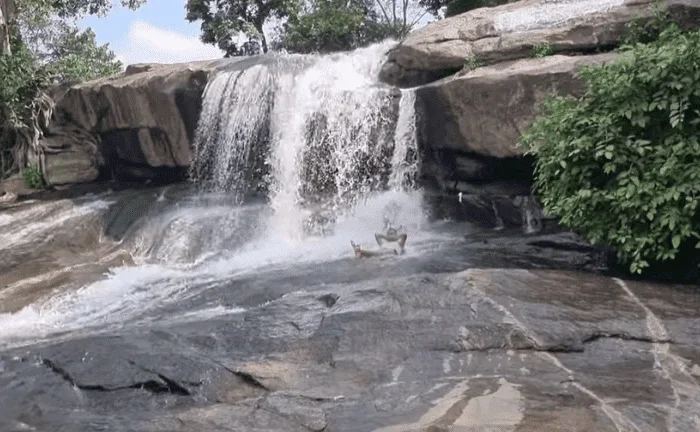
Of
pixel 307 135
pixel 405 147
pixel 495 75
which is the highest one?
pixel 495 75

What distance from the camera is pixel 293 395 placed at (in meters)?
4.84

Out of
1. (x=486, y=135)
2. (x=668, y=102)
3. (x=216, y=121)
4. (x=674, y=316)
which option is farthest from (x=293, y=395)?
(x=216, y=121)

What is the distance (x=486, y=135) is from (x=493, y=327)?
4.42 m

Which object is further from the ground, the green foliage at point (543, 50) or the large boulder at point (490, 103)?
the green foliage at point (543, 50)

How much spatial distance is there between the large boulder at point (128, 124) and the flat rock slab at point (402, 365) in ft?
23.5

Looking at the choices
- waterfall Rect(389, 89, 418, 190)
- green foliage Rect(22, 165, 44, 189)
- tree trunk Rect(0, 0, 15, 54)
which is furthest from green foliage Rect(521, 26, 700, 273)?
tree trunk Rect(0, 0, 15, 54)

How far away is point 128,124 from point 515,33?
7.35 metres

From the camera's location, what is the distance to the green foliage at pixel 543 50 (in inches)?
368

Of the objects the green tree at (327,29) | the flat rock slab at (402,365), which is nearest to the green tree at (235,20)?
the green tree at (327,29)

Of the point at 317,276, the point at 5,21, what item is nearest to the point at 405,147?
the point at 317,276

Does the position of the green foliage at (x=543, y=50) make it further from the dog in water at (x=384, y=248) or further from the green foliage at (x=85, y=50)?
the green foliage at (x=85, y=50)

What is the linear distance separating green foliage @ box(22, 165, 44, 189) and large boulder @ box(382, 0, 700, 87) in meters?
7.40

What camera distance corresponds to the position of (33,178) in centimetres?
1491

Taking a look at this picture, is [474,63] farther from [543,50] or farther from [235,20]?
[235,20]
